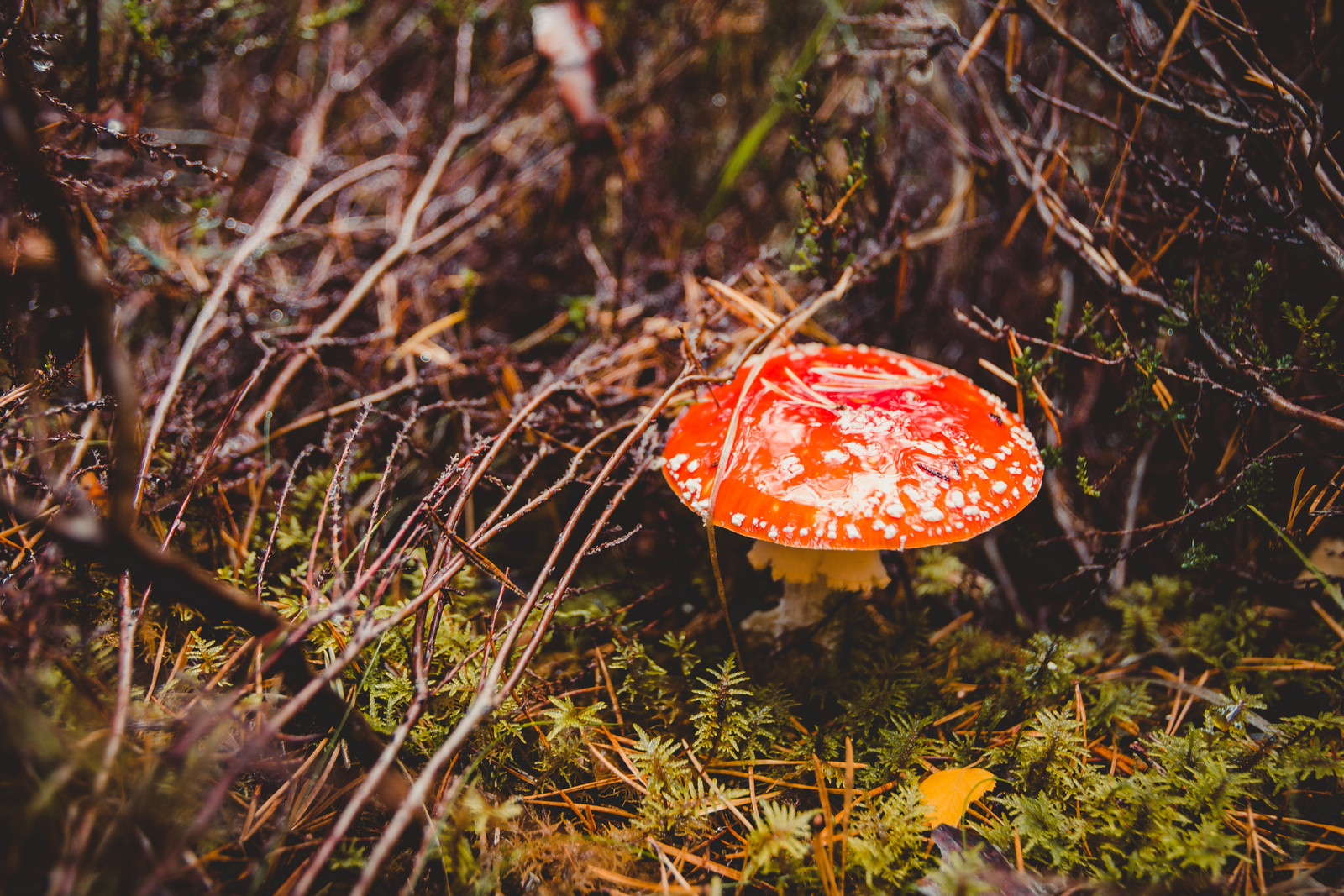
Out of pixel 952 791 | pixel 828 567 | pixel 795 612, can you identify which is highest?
pixel 828 567

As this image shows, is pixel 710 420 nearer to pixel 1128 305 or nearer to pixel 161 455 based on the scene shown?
pixel 1128 305

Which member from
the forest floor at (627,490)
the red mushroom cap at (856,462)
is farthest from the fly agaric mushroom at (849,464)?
the forest floor at (627,490)

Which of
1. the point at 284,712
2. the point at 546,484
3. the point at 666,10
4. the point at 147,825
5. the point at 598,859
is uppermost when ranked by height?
the point at 666,10

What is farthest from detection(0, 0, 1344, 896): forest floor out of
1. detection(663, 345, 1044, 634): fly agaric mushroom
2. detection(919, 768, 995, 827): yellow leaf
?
detection(663, 345, 1044, 634): fly agaric mushroom

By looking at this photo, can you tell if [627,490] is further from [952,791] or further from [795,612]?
[952,791]

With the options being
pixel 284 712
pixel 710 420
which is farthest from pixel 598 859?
pixel 710 420

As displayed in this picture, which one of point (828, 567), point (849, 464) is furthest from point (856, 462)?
point (828, 567)

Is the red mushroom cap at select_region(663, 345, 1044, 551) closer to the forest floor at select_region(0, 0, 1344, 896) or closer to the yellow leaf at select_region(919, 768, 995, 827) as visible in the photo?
the forest floor at select_region(0, 0, 1344, 896)
